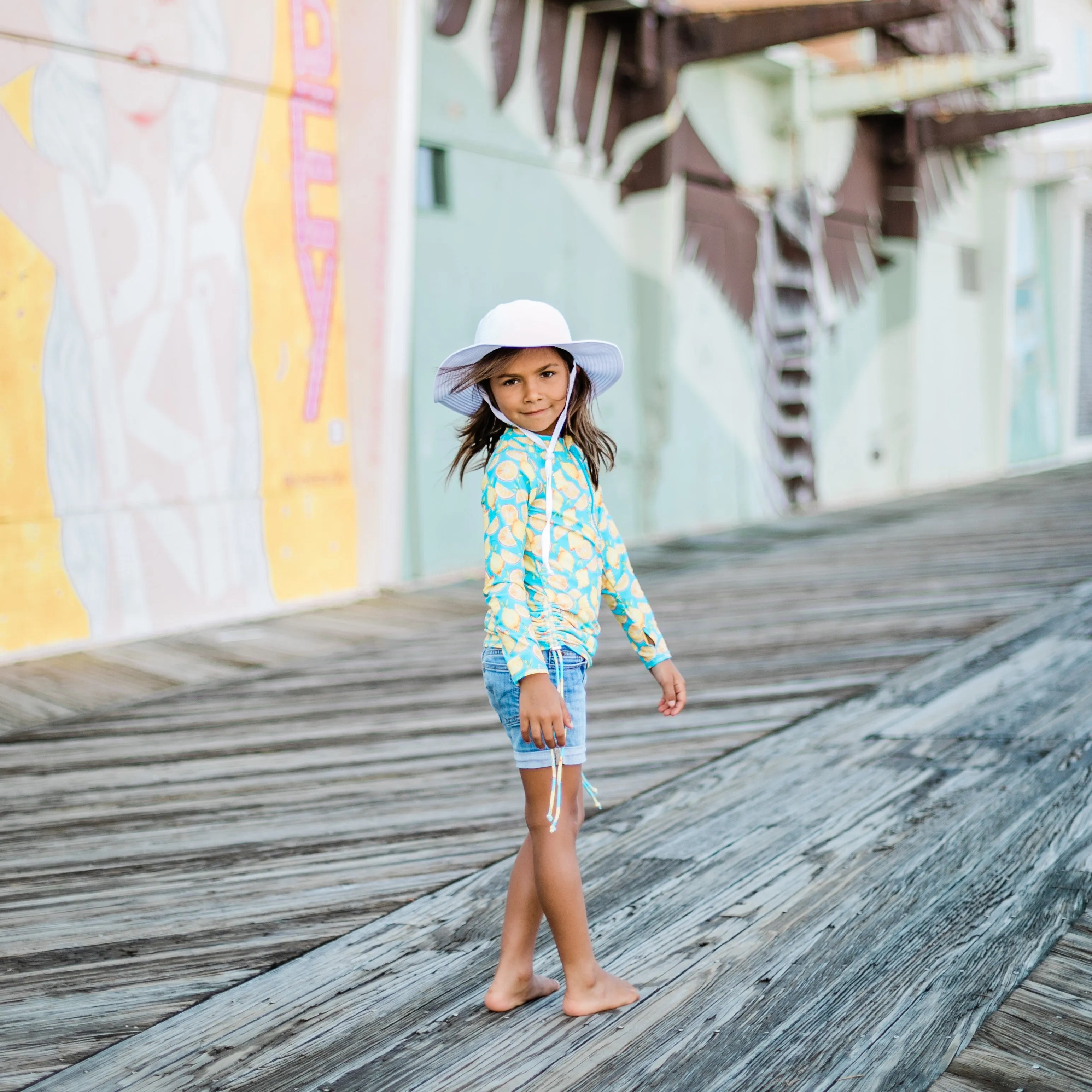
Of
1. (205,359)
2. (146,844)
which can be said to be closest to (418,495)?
(205,359)

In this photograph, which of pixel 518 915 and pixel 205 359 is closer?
pixel 518 915

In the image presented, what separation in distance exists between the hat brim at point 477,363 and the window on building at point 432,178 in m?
5.75

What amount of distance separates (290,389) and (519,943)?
5.00 meters

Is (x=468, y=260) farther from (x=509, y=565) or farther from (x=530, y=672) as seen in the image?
(x=530, y=672)

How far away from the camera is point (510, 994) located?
7.19 feet

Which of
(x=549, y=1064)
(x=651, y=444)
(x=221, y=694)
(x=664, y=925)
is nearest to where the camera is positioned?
(x=549, y=1064)

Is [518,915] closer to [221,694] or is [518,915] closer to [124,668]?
[221,694]

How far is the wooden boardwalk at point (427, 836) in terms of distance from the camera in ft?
7.13

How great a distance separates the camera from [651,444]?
31.9 feet

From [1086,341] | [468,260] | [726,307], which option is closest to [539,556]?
[468,260]

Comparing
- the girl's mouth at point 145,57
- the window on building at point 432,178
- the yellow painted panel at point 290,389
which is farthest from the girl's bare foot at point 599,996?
the window on building at point 432,178

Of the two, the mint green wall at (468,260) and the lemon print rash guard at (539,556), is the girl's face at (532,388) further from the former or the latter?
the mint green wall at (468,260)

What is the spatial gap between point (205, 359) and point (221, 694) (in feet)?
6.90

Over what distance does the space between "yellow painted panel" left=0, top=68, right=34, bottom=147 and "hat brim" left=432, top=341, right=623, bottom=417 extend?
13.5ft
